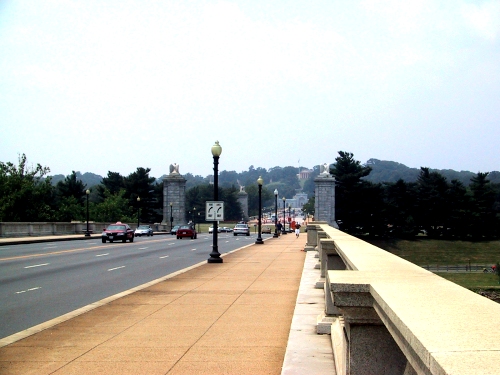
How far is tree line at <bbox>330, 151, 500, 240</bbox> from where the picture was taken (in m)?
104

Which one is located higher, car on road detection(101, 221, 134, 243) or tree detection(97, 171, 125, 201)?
tree detection(97, 171, 125, 201)

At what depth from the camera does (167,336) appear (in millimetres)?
9984

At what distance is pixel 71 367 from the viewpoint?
808cm

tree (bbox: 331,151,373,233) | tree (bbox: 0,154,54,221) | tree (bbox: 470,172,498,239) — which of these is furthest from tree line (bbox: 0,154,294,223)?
tree (bbox: 470,172,498,239)

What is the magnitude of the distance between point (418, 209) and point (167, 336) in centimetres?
10451

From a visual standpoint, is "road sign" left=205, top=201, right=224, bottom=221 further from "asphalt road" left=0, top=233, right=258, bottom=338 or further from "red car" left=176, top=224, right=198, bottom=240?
"red car" left=176, top=224, right=198, bottom=240

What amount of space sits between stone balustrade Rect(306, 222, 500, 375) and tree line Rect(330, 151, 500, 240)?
99.0 metres

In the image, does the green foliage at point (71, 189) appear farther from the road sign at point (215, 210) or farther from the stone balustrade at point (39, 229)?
the road sign at point (215, 210)

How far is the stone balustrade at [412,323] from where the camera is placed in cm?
272

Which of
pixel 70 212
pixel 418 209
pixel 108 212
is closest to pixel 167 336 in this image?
pixel 70 212

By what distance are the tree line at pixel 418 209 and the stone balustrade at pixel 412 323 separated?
3896 inches

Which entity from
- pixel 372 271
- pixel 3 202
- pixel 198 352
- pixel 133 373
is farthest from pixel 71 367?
pixel 3 202

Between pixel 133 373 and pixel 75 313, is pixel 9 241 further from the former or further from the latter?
pixel 133 373

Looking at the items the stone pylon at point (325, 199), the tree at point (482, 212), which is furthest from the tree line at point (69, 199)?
the tree at point (482, 212)
